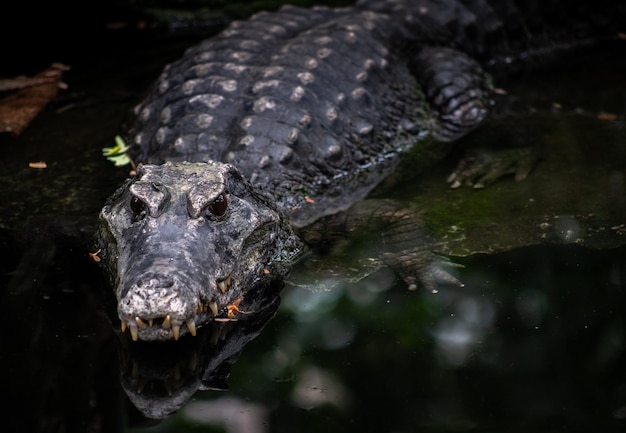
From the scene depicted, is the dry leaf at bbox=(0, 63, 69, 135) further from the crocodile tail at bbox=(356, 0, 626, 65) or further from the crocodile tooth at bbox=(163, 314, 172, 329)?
the crocodile tooth at bbox=(163, 314, 172, 329)

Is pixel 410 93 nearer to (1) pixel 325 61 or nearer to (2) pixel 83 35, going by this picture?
(1) pixel 325 61

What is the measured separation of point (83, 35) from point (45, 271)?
476 cm

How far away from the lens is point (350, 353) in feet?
12.4

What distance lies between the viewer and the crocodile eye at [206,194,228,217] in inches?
163

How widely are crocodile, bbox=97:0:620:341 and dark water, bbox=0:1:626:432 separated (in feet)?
0.80

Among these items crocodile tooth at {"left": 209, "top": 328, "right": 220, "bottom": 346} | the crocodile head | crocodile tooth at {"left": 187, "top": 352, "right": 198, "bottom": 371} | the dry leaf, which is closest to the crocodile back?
the crocodile head

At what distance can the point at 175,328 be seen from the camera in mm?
3627

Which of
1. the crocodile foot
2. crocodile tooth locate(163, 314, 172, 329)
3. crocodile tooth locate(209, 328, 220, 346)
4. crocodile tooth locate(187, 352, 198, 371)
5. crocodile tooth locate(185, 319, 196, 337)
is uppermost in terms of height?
crocodile tooth locate(163, 314, 172, 329)

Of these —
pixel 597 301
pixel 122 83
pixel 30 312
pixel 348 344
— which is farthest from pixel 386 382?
pixel 122 83

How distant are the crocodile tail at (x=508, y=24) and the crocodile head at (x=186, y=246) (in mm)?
3105

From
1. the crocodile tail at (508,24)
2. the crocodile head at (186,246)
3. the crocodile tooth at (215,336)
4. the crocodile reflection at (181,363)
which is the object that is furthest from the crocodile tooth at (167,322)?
the crocodile tail at (508,24)

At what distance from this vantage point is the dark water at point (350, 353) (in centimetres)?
338

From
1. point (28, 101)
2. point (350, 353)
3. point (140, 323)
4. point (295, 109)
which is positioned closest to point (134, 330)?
point (140, 323)

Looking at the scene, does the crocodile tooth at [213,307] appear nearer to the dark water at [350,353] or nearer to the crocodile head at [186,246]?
the crocodile head at [186,246]
